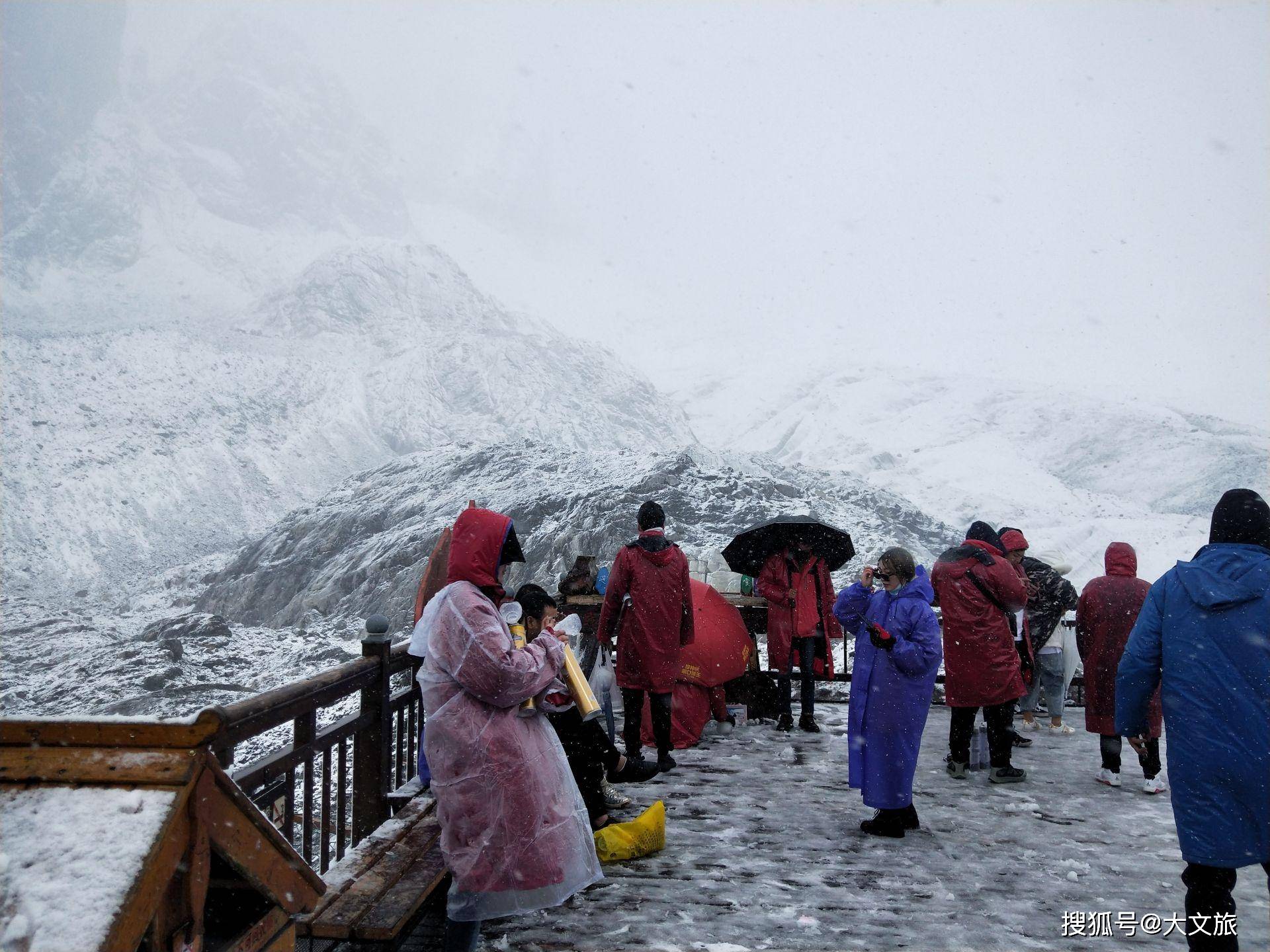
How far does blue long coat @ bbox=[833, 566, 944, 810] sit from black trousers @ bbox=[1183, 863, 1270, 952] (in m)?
1.66

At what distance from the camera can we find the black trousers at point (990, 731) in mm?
5863

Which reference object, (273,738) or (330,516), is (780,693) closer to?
(273,738)

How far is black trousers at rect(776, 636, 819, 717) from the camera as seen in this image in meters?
7.25

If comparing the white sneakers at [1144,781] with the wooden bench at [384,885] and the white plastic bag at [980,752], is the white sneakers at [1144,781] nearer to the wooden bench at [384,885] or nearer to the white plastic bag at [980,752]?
the white plastic bag at [980,752]

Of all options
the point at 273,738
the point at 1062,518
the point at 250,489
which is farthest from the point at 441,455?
the point at 1062,518

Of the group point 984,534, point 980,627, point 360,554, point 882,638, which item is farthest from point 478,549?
point 360,554

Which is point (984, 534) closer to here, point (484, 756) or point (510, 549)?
point (510, 549)

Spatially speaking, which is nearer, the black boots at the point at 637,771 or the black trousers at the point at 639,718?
the black boots at the point at 637,771

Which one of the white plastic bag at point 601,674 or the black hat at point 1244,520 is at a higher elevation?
the black hat at point 1244,520

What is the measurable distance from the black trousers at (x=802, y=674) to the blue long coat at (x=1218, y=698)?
425 cm

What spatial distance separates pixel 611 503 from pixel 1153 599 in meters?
52.9

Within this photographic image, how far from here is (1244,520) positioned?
9.71 feet

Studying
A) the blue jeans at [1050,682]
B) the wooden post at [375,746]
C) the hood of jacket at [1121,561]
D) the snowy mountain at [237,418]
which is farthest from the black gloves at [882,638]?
the snowy mountain at [237,418]

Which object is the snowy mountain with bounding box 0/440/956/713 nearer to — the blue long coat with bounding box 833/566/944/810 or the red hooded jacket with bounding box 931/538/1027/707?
the red hooded jacket with bounding box 931/538/1027/707
